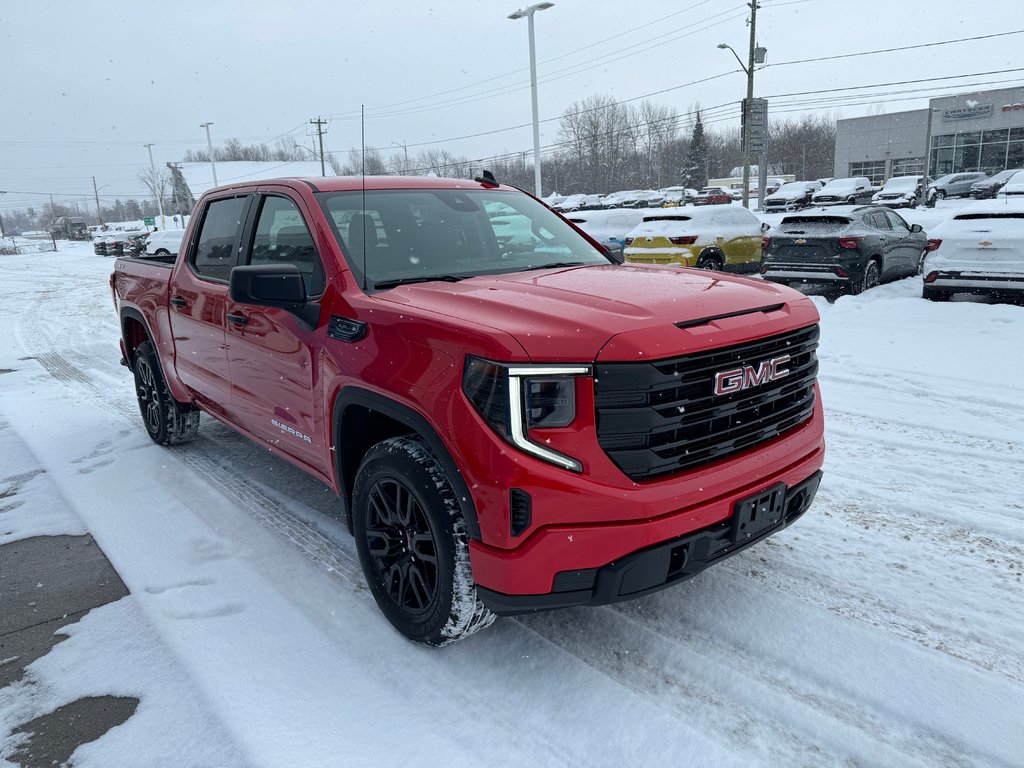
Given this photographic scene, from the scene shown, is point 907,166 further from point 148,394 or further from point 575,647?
point 575,647

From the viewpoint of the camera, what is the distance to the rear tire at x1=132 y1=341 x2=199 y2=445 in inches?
209

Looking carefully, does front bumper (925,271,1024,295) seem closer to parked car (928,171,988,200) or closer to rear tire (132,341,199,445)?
rear tire (132,341,199,445)

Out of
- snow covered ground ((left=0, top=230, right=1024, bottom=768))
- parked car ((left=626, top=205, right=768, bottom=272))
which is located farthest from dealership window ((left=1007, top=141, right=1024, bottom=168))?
snow covered ground ((left=0, top=230, right=1024, bottom=768))

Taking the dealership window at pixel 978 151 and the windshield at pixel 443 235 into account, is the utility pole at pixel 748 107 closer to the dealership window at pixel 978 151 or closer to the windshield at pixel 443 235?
the windshield at pixel 443 235

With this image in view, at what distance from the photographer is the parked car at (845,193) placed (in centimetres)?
3841

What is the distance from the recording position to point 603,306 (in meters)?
2.50

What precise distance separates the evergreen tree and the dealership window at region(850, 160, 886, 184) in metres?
19.0

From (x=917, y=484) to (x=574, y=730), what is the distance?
292 cm

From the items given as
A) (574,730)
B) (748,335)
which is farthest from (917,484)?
(574,730)

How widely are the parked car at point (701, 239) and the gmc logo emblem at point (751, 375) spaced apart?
10.2m

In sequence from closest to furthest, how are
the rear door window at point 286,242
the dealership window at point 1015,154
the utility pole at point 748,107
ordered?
the rear door window at point 286,242
the utility pole at point 748,107
the dealership window at point 1015,154

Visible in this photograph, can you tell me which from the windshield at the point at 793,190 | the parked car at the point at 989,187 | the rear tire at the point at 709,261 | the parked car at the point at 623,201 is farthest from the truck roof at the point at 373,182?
the parked car at the point at 623,201

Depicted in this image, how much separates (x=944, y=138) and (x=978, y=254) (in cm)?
6205

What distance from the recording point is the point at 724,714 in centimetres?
238
